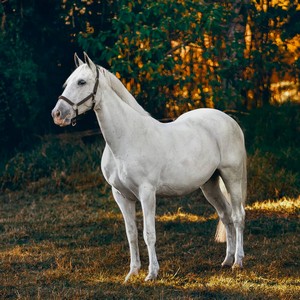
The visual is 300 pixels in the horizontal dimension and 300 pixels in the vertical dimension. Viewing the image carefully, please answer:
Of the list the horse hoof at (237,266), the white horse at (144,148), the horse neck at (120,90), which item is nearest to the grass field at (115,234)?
the horse hoof at (237,266)

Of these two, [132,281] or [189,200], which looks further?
[189,200]

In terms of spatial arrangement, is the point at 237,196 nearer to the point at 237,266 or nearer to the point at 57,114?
the point at 237,266

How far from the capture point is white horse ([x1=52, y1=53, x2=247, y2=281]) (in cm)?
567

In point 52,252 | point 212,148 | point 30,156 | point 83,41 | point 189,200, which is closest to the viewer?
point 212,148

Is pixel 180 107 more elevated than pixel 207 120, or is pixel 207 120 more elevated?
pixel 207 120

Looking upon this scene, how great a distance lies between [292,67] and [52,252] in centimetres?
638

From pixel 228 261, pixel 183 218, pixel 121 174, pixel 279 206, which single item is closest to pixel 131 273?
pixel 121 174

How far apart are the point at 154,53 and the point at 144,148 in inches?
196

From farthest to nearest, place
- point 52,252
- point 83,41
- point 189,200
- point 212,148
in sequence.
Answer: point 83,41
point 189,200
point 52,252
point 212,148

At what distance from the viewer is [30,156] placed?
11445mm

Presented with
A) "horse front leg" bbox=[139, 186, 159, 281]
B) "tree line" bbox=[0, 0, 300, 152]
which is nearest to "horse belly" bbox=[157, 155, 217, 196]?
"horse front leg" bbox=[139, 186, 159, 281]

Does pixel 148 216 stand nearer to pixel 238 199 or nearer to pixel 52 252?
pixel 238 199

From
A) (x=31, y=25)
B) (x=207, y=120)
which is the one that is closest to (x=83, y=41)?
(x=31, y=25)

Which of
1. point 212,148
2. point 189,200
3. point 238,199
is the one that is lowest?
point 189,200
